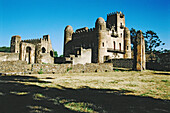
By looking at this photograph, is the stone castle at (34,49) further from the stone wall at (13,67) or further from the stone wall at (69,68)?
the stone wall at (13,67)

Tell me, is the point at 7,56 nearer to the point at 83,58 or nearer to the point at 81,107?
the point at 83,58

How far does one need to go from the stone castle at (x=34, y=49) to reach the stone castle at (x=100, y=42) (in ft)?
16.6

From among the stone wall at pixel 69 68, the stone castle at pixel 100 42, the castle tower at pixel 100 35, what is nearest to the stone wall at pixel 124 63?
the stone castle at pixel 100 42

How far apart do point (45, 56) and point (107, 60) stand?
45.2 ft

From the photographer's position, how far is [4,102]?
4480 millimetres

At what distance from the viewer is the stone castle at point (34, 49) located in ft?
82.7

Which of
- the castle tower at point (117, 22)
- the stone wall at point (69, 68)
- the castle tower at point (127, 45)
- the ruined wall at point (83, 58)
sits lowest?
the stone wall at point (69, 68)

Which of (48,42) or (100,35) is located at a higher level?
(100,35)

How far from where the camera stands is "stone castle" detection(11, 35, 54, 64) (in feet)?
82.7

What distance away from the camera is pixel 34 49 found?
32344mm

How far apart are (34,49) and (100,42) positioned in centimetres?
1515

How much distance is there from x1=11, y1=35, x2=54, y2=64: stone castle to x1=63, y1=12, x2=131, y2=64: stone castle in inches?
199

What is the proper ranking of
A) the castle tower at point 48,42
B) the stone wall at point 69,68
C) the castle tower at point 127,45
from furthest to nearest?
the castle tower at point 48,42 < the castle tower at point 127,45 < the stone wall at point 69,68

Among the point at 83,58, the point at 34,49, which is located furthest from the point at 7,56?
the point at 83,58
